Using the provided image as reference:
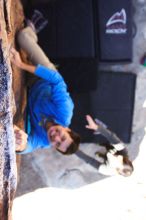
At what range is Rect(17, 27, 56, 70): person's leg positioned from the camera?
1.84m

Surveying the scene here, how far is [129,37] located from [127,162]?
844 mm

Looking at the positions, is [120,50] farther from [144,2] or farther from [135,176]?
[135,176]

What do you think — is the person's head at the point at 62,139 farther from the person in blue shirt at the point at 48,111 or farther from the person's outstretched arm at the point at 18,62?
the person's outstretched arm at the point at 18,62

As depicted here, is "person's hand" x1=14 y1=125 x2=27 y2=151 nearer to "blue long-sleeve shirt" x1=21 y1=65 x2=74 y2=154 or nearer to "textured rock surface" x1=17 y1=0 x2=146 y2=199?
"blue long-sleeve shirt" x1=21 y1=65 x2=74 y2=154

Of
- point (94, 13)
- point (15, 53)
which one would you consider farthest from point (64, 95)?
point (94, 13)

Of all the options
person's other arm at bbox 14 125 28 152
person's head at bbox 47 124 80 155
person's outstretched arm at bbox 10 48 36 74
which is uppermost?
person's outstretched arm at bbox 10 48 36 74

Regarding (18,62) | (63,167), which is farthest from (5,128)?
(63,167)

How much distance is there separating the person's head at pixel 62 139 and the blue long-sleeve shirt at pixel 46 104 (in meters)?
0.12

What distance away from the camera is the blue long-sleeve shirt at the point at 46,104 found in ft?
6.06

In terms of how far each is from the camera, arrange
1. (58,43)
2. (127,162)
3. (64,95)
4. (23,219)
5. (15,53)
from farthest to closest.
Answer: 1. (23,219)
2. (58,43)
3. (127,162)
4. (64,95)
5. (15,53)

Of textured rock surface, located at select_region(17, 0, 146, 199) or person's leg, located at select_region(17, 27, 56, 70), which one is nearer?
person's leg, located at select_region(17, 27, 56, 70)

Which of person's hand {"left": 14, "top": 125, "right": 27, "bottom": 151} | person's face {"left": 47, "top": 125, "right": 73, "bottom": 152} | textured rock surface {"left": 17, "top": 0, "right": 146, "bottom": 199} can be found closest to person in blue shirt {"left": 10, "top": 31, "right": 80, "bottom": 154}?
person's face {"left": 47, "top": 125, "right": 73, "bottom": 152}

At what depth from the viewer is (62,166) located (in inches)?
104

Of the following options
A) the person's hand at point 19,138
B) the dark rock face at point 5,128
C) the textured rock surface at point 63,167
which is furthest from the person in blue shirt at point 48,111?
the dark rock face at point 5,128
